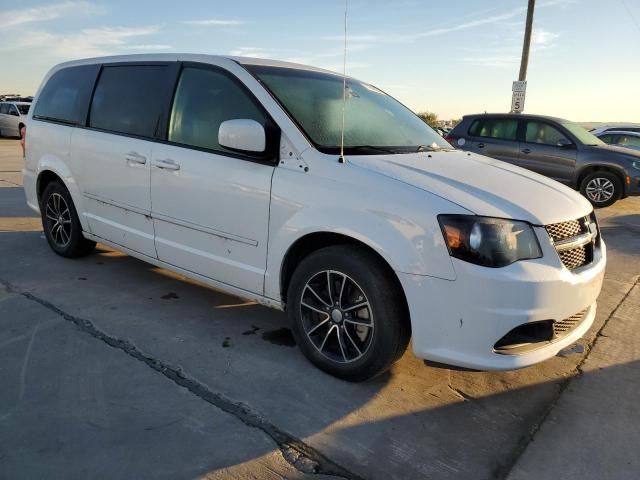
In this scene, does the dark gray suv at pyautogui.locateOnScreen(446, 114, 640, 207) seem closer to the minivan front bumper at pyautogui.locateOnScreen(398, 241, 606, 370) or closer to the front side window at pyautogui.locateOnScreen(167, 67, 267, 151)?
the front side window at pyautogui.locateOnScreen(167, 67, 267, 151)

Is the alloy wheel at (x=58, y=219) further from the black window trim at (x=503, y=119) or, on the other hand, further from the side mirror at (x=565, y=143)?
A: the side mirror at (x=565, y=143)

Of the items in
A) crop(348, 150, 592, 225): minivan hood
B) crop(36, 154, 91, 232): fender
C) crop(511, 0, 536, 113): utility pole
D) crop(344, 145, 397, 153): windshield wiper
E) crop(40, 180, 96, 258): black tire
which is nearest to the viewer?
crop(348, 150, 592, 225): minivan hood

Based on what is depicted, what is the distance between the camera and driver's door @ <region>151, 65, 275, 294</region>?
328 cm

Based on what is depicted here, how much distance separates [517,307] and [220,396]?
5.17ft

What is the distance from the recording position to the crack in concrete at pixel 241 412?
2.33 m

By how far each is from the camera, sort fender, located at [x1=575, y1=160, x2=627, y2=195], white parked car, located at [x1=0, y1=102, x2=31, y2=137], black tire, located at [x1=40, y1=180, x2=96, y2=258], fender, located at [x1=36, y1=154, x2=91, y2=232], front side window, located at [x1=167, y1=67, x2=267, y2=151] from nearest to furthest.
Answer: front side window, located at [x1=167, y1=67, x2=267, y2=151] < fender, located at [x1=36, y1=154, x2=91, y2=232] < black tire, located at [x1=40, y1=180, x2=96, y2=258] < fender, located at [x1=575, y1=160, x2=627, y2=195] < white parked car, located at [x1=0, y1=102, x2=31, y2=137]

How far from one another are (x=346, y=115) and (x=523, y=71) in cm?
1307

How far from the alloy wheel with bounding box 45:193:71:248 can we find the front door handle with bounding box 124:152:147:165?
1.25 meters

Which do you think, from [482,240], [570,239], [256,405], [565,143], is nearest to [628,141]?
[565,143]

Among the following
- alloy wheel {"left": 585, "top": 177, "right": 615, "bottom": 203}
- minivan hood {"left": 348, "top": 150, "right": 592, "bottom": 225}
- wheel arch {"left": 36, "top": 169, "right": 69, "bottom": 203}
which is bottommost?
alloy wheel {"left": 585, "top": 177, "right": 615, "bottom": 203}

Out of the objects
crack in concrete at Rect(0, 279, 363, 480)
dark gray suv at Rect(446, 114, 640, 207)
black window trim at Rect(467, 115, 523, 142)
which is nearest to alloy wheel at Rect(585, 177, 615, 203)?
dark gray suv at Rect(446, 114, 640, 207)

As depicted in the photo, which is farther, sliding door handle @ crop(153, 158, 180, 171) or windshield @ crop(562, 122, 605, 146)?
windshield @ crop(562, 122, 605, 146)

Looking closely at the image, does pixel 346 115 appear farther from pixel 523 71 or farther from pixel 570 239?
pixel 523 71

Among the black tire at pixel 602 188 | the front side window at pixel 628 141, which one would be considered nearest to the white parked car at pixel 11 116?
the black tire at pixel 602 188
